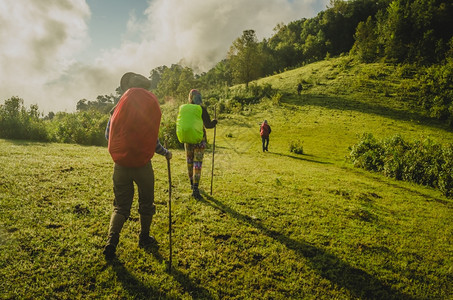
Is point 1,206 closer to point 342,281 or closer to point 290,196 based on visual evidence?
A: point 342,281

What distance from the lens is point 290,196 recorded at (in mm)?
7930

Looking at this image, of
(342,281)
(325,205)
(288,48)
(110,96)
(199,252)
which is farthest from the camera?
(110,96)

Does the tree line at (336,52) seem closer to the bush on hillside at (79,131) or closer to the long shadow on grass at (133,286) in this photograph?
the bush on hillside at (79,131)

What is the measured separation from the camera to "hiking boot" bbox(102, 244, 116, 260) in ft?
12.4

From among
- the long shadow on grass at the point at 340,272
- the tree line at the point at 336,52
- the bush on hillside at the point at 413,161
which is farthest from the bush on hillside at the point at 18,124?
the bush on hillside at the point at 413,161

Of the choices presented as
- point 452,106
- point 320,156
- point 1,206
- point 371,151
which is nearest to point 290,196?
point 1,206

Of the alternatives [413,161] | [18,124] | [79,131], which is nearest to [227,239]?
[413,161]

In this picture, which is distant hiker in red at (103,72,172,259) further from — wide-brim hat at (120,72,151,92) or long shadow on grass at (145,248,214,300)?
long shadow on grass at (145,248,214,300)

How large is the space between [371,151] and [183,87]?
56425 mm

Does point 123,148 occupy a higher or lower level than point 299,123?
lower

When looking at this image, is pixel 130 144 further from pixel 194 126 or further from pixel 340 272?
pixel 340 272

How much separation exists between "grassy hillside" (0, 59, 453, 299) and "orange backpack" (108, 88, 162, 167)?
73.6 inches

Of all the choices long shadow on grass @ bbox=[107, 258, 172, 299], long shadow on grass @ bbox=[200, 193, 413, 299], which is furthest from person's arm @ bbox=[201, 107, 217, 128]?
long shadow on grass @ bbox=[107, 258, 172, 299]

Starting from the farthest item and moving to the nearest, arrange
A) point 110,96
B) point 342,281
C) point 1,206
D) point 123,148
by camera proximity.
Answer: point 110,96 → point 1,206 → point 342,281 → point 123,148
